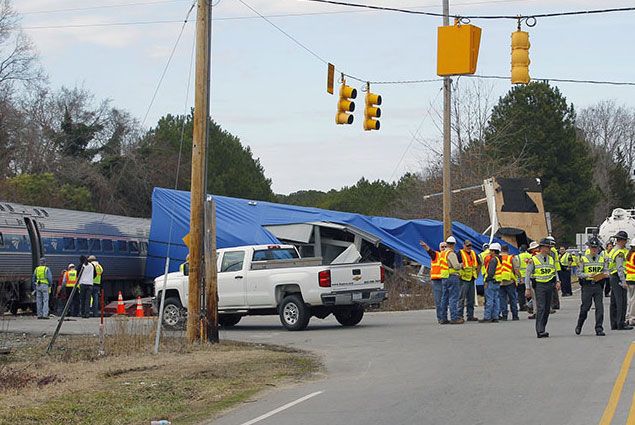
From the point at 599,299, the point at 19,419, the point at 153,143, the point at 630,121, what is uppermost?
the point at 630,121

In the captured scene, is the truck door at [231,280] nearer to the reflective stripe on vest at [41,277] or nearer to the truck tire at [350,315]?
the truck tire at [350,315]

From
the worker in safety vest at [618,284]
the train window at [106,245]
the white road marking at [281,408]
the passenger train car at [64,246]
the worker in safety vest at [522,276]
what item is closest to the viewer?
the white road marking at [281,408]

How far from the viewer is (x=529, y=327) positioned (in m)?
23.5

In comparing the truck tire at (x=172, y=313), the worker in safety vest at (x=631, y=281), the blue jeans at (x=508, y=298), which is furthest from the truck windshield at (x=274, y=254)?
the worker in safety vest at (x=631, y=281)

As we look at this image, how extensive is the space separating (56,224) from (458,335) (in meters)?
20.7

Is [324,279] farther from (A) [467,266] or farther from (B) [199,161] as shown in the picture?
(B) [199,161]

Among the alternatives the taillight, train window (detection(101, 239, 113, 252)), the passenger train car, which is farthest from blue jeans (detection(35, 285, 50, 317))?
the taillight

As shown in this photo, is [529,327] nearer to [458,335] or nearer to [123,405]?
[458,335]

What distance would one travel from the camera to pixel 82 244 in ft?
132

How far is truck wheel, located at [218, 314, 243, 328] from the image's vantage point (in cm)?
2614

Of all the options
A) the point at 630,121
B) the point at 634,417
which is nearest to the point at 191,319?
the point at 634,417

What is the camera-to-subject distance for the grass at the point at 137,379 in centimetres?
1293

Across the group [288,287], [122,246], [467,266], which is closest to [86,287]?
[288,287]

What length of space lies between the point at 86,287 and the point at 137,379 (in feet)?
56.3
